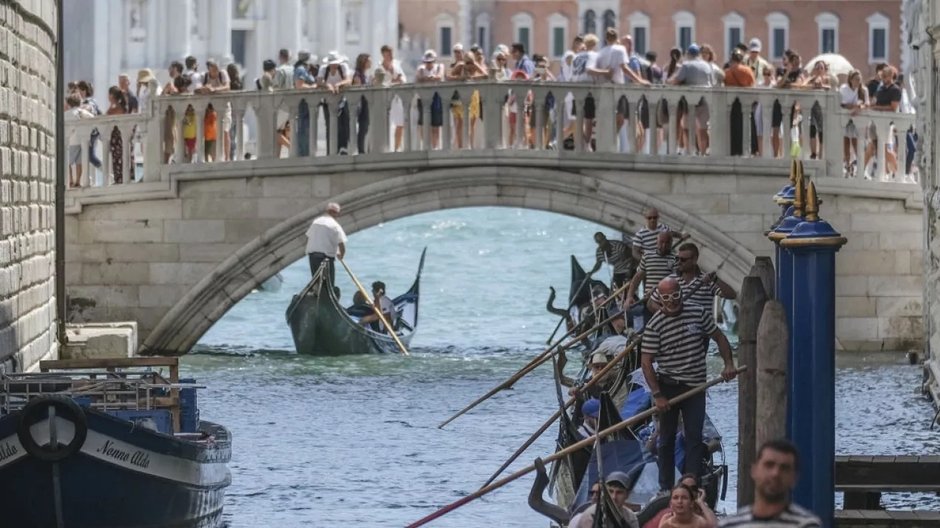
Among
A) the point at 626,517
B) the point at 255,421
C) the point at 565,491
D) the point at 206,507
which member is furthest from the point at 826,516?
the point at 255,421

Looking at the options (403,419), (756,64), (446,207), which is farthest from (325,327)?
(756,64)

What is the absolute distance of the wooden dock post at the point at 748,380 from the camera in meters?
7.31

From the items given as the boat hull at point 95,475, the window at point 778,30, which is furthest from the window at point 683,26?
the boat hull at point 95,475

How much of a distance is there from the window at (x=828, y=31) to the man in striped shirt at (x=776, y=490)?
41.2 m

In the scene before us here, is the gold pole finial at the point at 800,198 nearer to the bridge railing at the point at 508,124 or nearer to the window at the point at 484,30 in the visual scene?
the bridge railing at the point at 508,124

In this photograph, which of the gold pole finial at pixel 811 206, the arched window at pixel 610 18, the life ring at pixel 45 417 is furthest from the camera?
the arched window at pixel 610 18

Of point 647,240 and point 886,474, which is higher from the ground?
point 647,240

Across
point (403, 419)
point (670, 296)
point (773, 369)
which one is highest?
point (670, 296)

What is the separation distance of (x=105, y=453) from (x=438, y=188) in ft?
19.5

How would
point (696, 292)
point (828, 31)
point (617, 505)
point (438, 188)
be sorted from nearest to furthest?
point (617, 505) → point (696, 292) → point (438, 188) → point (828, 31)

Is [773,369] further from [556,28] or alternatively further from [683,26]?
[556,28]

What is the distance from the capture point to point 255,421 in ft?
40.5

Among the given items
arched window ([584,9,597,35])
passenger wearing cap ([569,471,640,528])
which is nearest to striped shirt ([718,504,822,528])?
passenger wearing cap ([569,471,640,528])

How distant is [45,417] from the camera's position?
27.4ft
